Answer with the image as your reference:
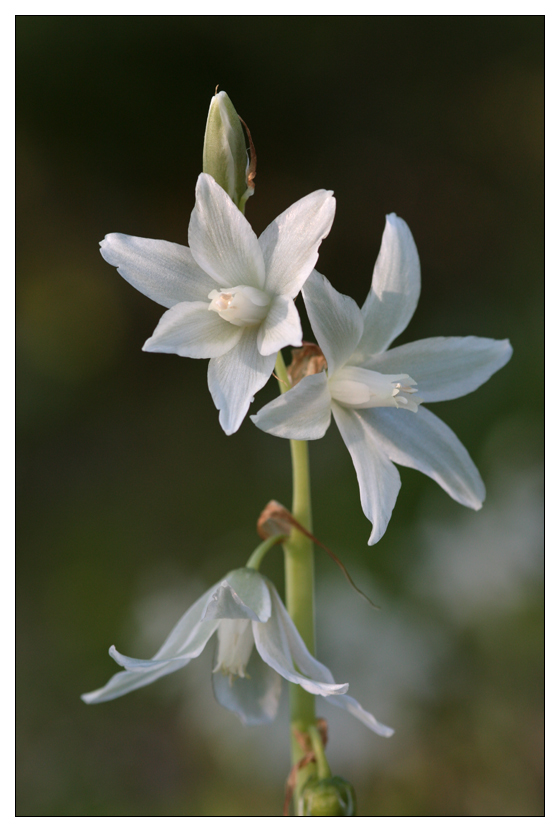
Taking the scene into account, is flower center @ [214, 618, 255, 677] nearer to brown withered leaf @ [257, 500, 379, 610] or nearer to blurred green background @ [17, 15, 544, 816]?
brown withered leaf @ [257, 500, 379, 610]

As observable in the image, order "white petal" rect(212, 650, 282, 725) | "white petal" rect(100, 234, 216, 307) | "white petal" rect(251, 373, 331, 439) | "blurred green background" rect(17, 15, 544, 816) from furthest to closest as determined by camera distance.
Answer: "blurred green background" rect(17, 15, 544, 816) → "white petal" rect(212, 650, 282, 725) → "white petal" rect(100, 234, 216, 307) → "white petal" rect(251, 373, 331, 439)

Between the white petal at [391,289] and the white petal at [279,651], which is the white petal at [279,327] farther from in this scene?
the white petal at [279,651]

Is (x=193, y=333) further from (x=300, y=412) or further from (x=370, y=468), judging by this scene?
(x=370, y=468)

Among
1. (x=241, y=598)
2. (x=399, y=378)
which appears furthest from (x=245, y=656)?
(x=399, y=378)

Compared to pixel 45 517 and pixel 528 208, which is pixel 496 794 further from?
pixel 528 208

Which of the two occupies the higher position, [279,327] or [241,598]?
[279,327]

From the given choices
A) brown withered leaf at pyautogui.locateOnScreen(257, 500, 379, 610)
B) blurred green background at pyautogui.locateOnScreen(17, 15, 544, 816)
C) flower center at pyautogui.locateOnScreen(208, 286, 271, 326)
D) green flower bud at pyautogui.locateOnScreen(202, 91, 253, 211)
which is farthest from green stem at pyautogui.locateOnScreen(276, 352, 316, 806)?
blurred green background at pyautogui.locateOnScreen(17, 15, 544, 816)
